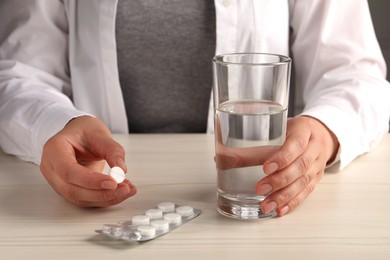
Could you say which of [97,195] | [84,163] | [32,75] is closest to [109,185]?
[97,195]

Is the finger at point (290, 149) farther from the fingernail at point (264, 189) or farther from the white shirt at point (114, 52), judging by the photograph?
the white shirt at point (114, 52)

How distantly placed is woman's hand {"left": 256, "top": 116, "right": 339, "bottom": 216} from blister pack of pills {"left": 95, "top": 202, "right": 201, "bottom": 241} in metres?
0.09

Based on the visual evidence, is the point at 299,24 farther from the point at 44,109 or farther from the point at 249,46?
the point at 44,109

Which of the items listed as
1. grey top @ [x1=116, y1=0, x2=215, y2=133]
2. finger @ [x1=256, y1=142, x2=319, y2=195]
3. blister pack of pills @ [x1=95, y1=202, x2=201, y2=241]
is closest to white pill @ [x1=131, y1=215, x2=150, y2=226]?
blister pack of pills @ [x1=95, y1=202, x2=201, y2=241]

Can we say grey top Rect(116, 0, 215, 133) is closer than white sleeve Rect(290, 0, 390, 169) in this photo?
No

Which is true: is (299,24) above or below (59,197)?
above

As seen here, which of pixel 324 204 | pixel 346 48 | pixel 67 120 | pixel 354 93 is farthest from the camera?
pixel 346 48

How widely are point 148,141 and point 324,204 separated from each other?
0.35 metres

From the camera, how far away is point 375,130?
1078 mm

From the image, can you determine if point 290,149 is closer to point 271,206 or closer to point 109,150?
point 271,206

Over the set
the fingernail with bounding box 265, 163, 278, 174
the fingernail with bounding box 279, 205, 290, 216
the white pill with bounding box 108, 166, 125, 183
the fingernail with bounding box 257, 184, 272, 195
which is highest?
the fingernail with bounding box 265, 163, 278, 174

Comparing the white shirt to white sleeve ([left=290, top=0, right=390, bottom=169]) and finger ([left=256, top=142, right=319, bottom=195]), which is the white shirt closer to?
white sleeve ([left=290, top=0, right=390, bottom=169])

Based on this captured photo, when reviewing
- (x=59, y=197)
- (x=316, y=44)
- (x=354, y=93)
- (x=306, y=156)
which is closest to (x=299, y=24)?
(x=316, y=44)

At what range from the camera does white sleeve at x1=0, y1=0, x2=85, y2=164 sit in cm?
102
